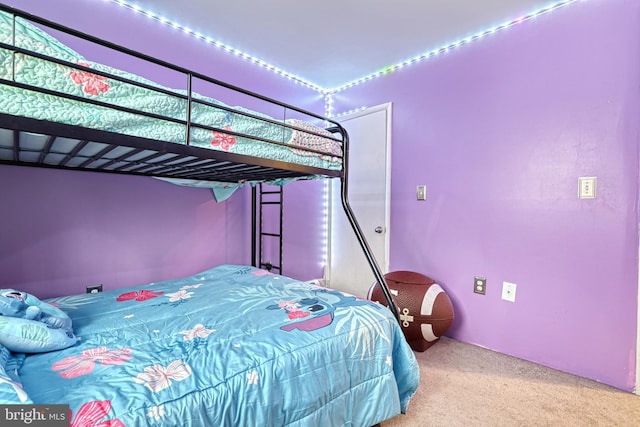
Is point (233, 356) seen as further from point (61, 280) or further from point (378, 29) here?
point (378, 29)

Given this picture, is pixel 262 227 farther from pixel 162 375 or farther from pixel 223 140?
pixel 162 375

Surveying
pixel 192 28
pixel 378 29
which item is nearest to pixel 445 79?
pixel 378 29

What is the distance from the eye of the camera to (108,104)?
897 millimetres

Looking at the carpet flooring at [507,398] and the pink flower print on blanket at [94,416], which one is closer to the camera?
the pink flower print on blanket at [94,416]

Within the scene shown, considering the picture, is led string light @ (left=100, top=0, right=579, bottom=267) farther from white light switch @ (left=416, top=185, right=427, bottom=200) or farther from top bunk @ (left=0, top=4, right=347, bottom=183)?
top bunk @ (left=0, top=4, right=347, bottom=183)

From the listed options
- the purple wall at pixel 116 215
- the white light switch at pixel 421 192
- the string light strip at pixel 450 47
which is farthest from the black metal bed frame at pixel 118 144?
the string light strip at pixel 450 47

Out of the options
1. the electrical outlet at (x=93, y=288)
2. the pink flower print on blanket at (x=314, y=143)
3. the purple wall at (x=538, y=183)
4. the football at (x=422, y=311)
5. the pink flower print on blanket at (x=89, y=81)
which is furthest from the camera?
the football at (x=422, y=311)

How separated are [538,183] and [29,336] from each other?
2458mm

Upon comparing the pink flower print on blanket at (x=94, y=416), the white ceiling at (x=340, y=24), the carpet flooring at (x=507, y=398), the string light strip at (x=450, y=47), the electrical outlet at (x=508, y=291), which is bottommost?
the carpet flooring at (x=507, y=398)

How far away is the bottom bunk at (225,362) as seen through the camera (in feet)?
2.38

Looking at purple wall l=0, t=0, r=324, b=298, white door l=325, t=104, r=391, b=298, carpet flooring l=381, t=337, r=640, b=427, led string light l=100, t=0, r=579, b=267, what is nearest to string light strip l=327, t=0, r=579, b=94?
led string light l=100, t=0, r=579, b=267

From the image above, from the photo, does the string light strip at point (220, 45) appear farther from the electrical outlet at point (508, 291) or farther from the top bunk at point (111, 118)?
the electrical outlet at point (508, 291)

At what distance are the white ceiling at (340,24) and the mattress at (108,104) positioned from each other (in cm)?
102

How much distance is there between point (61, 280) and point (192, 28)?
184 cm
